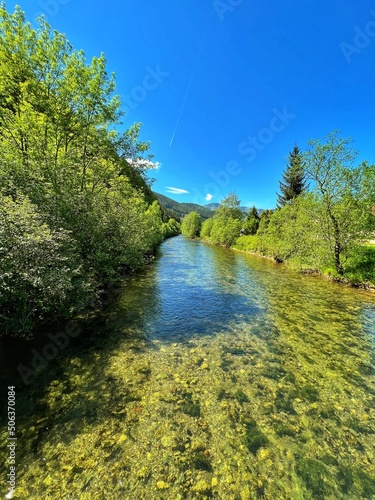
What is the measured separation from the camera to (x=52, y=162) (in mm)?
10578

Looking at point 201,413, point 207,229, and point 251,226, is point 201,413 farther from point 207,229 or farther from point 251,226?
point 207,229

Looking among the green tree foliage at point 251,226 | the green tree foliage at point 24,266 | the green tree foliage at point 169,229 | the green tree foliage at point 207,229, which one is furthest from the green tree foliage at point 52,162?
the green tree foliage at point 207,229

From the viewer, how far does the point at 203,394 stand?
612 cm

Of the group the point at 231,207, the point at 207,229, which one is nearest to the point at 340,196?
the point at 231,207

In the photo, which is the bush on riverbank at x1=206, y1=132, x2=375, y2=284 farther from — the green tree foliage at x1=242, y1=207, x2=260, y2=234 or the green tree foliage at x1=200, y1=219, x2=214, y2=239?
the green tree foliage at x1=200, y1=219, x2=214, y2=239

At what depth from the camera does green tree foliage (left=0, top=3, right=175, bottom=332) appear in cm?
684

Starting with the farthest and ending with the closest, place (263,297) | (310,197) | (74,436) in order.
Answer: (310,197) < (263,297) < (74,436)

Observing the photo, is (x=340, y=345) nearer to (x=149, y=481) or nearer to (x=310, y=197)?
(x=149, y=481)

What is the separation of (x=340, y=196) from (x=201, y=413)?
76.9ft

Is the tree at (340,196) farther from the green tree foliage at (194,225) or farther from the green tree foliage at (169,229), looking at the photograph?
the green tree foliage at (194,225)

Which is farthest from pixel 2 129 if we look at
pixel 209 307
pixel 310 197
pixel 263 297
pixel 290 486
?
pixel 310 197

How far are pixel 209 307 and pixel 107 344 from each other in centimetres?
647

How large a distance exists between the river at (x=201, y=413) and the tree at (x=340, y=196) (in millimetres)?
12627

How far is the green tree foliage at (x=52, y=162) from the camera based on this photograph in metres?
6.84
